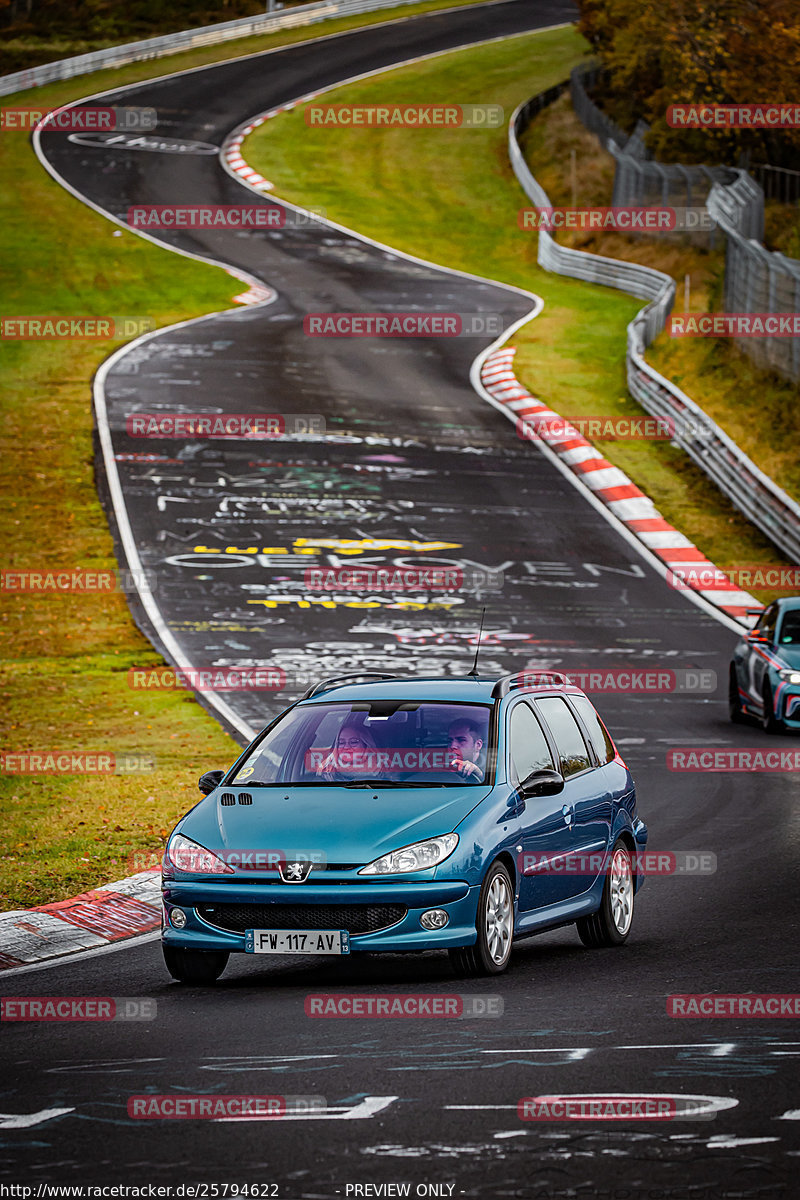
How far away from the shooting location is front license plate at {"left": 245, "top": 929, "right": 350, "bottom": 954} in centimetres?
883

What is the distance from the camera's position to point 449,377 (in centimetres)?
4125

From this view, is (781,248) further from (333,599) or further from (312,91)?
(312,91)

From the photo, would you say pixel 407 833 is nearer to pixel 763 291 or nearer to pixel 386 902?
pixel 386 902

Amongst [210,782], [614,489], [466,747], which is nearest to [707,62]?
[614,489]

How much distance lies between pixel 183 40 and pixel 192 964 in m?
82.5

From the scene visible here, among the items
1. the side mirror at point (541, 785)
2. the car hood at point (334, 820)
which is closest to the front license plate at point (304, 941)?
the car hood at point (334, 820)

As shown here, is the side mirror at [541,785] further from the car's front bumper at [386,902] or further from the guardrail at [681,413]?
the guardrail at [681,413]

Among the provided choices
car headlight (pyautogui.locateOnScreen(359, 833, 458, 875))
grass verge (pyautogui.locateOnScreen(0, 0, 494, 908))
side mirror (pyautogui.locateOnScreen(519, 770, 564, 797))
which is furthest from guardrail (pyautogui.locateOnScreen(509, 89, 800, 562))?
car headlight (pyautogui.locateOnScreen(359, 833, 458, 875))

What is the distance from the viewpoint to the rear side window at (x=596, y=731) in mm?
11109

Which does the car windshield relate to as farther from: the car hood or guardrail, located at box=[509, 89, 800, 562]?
guardrail, located at box=[509, 89, 800, 562]

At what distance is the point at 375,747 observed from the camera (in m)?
9.93

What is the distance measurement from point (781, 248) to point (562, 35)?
47.9m

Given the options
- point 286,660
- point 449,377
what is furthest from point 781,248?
point 286,660

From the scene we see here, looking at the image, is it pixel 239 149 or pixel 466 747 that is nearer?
pixel 466 747
